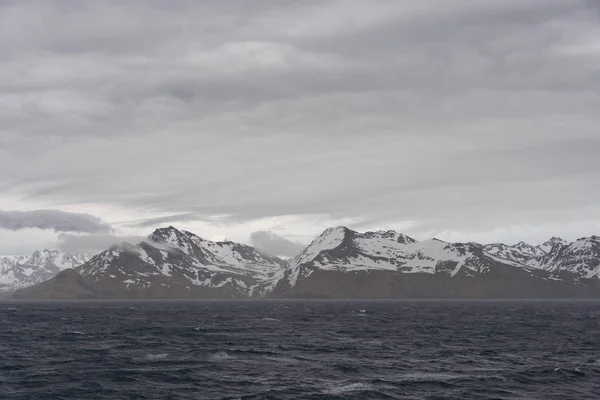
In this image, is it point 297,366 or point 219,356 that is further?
point 219,356

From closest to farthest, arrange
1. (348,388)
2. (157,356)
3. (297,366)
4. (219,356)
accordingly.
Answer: (348,388) < (297,366) < (157,356) < (219,356)

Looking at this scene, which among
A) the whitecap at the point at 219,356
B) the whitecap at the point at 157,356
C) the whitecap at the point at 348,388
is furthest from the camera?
the whitecap at the point at 157,356

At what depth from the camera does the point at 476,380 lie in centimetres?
7581

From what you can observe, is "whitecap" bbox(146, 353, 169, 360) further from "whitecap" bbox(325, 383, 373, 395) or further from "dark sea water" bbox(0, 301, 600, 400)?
"whitecap" bbox(325, 383, 373, 395)

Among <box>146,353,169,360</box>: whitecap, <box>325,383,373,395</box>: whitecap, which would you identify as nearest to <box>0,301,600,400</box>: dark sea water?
<box>325,383,373,395</box>: whitecap

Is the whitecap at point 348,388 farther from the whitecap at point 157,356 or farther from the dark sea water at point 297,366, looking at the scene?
the whitecap at point 157,356

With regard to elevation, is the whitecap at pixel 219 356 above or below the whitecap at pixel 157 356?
above

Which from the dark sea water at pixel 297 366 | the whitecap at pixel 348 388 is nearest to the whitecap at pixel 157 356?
the dark sea water at pixel 297 366

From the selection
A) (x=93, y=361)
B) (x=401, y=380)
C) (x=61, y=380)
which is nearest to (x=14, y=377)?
(x=61, y=380)

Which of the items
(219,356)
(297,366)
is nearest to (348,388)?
(297,366)

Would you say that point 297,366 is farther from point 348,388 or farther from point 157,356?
point 157,356

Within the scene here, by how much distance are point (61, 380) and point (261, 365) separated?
25.4 m

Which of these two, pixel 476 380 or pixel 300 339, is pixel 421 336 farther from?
pixel 476 380

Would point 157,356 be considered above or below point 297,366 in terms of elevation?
below
